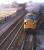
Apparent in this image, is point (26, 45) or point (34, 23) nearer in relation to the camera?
point (26, 45)

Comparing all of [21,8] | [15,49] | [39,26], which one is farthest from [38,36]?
[21,8]

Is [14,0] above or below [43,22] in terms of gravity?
above

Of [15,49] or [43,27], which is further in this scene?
[43,27]

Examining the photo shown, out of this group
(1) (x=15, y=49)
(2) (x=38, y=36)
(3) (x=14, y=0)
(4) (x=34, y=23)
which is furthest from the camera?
(3) (x=14, y=0)

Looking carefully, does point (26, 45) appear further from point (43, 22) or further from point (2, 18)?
point (43, 22)

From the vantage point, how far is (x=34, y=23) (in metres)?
8.52

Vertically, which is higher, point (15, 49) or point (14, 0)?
point (14, 0)

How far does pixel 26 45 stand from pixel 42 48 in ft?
2.61

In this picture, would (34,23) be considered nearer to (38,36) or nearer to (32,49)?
(38,36)

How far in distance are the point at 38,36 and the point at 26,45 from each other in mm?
1665

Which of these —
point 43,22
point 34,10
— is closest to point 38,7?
point 34,10

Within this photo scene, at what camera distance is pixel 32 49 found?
5.91 m

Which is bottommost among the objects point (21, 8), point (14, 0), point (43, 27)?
point (43, 27)

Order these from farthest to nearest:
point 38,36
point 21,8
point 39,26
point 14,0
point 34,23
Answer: point 21,8
point 14,0
point 39,26
point 34,23
point 38,36
